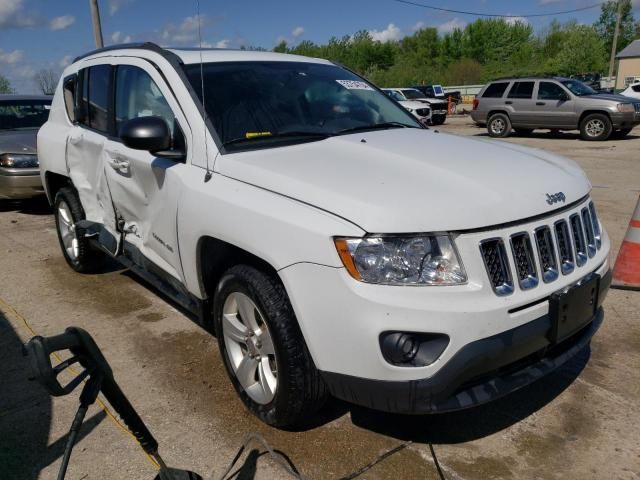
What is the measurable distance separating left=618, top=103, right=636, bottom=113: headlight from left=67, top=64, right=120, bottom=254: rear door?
567 inches

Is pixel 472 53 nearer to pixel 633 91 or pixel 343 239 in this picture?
pixel 633 91

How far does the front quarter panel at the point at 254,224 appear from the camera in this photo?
225 centimetres

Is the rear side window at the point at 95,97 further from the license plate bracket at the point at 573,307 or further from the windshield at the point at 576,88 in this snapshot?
the windshield at the point at 576,88

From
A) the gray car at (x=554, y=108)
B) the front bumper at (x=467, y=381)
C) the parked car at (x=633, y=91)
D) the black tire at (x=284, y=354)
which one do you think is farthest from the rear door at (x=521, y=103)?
the black tire at (x=284, y=354)

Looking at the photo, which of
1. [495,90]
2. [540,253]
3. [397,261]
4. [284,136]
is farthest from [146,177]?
[495,90]

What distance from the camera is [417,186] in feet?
7.85

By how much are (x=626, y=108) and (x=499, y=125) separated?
3508mm

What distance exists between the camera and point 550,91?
16.0 metres

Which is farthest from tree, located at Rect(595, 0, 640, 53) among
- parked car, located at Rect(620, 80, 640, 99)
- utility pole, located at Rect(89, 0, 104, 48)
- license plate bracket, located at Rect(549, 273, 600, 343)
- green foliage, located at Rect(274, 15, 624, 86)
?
license plate bracket, located at Rect(549, 273, 600, 343)

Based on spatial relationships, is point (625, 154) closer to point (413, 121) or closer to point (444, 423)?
point (413, 121)

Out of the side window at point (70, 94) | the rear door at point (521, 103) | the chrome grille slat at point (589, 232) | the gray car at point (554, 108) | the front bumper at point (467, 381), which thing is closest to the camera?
the front bumper at point (467, 381)

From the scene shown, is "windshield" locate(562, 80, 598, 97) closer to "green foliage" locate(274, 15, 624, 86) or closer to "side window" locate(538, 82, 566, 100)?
"side window" locate(538, 82, 566, 100)

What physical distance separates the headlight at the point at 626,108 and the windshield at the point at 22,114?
1374cm

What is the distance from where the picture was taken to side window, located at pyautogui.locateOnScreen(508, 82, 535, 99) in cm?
1636
